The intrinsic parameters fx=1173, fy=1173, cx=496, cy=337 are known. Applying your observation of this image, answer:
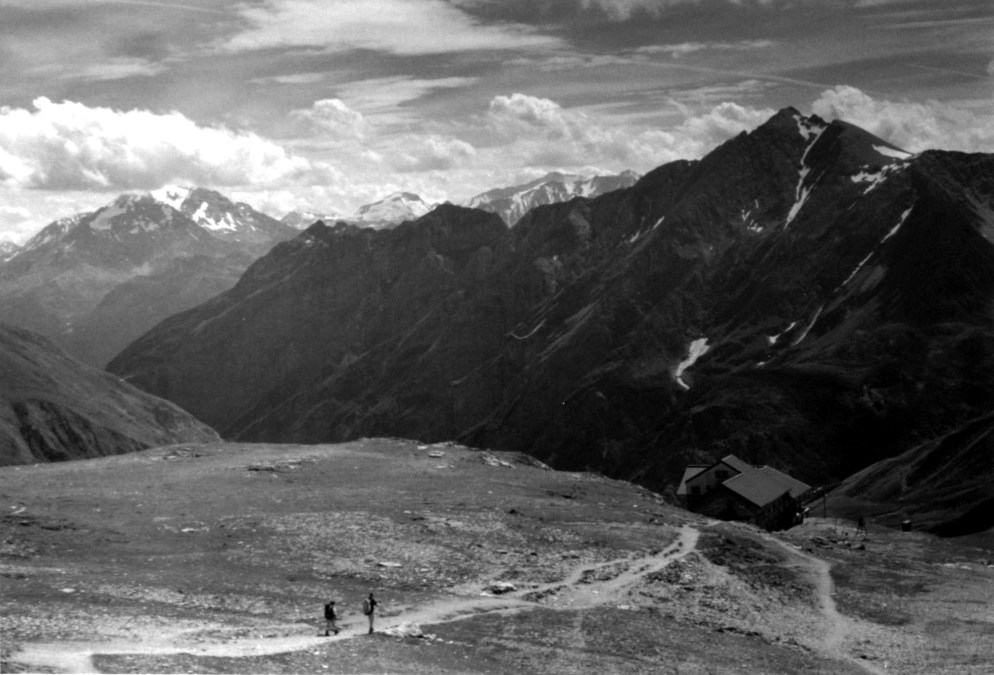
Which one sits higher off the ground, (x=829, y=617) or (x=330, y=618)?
(x=330, y=618)

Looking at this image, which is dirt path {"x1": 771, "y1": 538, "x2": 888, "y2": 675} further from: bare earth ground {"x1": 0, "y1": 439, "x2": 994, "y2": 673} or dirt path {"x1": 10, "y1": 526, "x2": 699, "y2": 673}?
dirt path {"x1": 10, "y1": 526, "x2": 699, "y2": 673}

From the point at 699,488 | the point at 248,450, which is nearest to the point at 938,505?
the point at 699,488

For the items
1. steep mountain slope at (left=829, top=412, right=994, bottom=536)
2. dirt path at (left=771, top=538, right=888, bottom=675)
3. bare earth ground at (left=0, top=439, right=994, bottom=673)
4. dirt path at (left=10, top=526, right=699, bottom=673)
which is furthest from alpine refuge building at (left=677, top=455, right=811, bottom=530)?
dirt path at (left=10, top=526, right=699, bottom=673)

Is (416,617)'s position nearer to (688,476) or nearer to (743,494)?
(743,494)

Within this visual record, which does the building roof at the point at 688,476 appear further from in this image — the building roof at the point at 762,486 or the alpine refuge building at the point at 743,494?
the building roof at the point at 762,486

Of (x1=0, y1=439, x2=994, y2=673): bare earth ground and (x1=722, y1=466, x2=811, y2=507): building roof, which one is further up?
(x1=0, y1=439, x2=994, y2=673): bare earth ground

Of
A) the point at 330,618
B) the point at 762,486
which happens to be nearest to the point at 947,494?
the point at 762,486

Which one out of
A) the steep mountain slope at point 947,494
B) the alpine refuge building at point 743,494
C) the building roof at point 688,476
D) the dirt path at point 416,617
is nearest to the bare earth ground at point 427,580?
the dirt path at point 416,617
